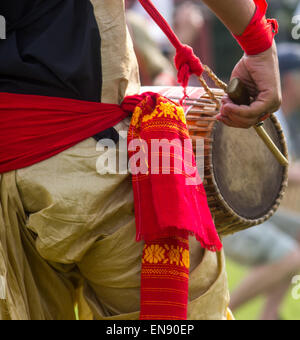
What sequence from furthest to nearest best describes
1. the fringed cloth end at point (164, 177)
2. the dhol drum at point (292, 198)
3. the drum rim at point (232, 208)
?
the dhol drum at point (292, 198), the drum rim at point (232, 208), the fringed cloth end at point (164, 177)

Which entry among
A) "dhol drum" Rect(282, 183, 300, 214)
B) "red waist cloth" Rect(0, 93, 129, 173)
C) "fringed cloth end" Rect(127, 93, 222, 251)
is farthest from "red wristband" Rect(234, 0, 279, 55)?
"dhol drum" Rect(282, 183, 300, 214)

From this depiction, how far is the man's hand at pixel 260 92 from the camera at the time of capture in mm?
2037

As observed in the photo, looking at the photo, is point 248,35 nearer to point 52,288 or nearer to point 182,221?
point 182,221

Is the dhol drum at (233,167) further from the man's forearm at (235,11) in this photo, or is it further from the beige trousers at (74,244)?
the man's forearm at (235,11)

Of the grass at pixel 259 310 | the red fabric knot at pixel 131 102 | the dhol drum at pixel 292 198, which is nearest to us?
the red fabric knot at pixel 131 102

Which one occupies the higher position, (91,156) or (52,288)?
(91,156)

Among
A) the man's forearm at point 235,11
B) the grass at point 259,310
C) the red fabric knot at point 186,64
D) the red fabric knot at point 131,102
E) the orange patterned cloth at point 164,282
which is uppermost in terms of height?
the man's forearm at point 235,11

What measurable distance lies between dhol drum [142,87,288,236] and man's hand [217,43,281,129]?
0.78 ft

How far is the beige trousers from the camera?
78.7 inches

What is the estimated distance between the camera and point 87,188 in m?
2.01

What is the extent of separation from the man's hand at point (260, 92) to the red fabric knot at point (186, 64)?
149 millimetres

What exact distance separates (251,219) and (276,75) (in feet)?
1.89

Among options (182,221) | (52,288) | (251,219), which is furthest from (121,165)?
(251,219)

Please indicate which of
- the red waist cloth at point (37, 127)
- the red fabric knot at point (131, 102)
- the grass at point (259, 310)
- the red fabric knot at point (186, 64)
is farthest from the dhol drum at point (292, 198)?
the red waist cloth at point (37, 127)
